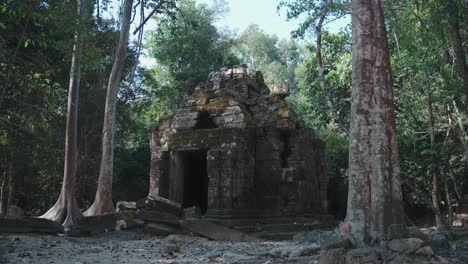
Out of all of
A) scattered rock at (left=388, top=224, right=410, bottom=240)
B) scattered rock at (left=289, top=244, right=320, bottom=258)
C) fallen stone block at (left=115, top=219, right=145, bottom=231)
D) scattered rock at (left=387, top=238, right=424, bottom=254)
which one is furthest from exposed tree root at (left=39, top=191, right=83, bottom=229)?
scattered rock at (left=387, top=238, right=424, bottom=254)

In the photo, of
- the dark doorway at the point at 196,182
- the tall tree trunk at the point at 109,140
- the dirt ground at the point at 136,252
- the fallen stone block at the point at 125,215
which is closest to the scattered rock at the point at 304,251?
the dirt ground at the point at 136,252

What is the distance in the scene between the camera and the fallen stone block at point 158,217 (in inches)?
408

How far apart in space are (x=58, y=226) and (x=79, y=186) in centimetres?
1162

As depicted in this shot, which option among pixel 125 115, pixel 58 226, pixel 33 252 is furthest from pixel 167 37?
pixel 33 252

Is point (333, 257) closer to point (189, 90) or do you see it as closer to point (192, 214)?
point (192, 214)

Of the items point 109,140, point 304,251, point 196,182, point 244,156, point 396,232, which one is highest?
point 109,140

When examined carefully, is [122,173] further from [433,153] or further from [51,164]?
[433,153]

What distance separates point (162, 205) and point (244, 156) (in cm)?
263

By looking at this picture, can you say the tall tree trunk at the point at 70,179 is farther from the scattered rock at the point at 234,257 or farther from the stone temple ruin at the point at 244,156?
the scattered rock at the point at 234,257

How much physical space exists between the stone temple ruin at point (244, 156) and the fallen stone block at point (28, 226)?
12.4 ft

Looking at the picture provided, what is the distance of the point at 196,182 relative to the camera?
1535cm

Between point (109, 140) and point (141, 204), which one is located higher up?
point (109, 140)

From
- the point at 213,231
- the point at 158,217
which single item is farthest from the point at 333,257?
the point at 158,217

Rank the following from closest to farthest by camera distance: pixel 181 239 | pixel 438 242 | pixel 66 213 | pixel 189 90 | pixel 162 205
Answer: pixel 438 242 < pixel 181 239 < pixel 162 205 < pixel 66 213 < pixel 189 90
